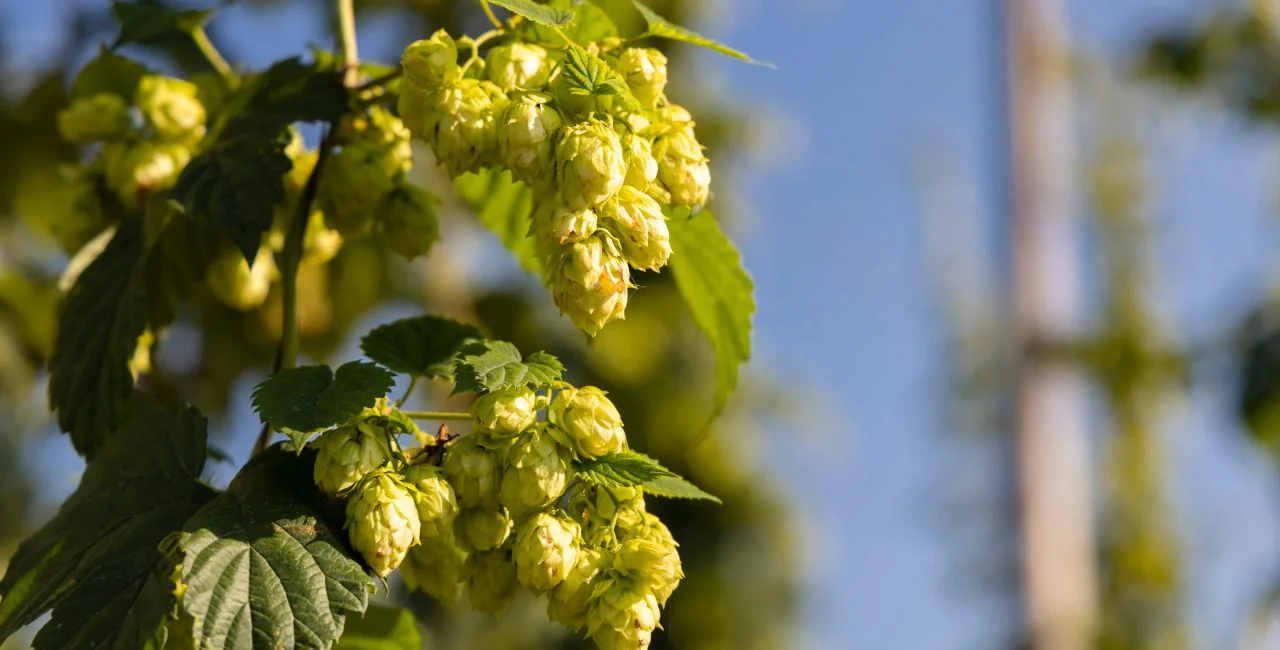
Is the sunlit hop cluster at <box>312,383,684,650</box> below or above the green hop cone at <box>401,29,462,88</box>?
below

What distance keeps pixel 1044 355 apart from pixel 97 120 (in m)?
3.42

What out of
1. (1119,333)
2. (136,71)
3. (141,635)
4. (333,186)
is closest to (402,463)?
(141,635)

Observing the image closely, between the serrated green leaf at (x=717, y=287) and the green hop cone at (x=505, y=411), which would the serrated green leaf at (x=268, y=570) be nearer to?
the green hop cone at (x=505, y=411)

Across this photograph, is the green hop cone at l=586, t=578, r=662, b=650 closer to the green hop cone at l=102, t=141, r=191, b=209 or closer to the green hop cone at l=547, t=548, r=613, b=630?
the green hop cone at l=547, t=548, r=613, b=630

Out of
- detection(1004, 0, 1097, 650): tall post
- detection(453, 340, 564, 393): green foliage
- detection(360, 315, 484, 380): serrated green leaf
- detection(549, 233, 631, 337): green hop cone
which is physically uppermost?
detection(549, 233, 631, 337): green hop cone

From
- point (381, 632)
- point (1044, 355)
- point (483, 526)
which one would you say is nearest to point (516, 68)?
point (483, 526)

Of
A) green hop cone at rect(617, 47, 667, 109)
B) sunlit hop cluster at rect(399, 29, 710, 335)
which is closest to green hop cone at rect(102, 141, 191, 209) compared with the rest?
sunlit hop cluster at rect(399, 29, 710, 335)

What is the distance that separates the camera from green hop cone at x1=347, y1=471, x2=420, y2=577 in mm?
646

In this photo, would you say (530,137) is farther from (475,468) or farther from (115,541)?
(115,541)

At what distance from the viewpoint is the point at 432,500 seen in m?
0.67

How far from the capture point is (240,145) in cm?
85

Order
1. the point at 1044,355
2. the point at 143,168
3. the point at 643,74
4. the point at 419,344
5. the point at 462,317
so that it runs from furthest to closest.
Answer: the point at 1044,355 → the point at 462,317 → the point at 143,168 → the point at 419,344 → the point at 643,74

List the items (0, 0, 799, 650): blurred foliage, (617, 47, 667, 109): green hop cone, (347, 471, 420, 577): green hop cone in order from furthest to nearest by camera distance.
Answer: (0, 0, 799, 650): blurred foliage → (617, 47, 667, 109): green hop cone → (347, 471, 420, 577): green hop cone

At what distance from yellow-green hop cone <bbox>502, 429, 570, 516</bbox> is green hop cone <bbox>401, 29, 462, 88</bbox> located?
0.69 feet
